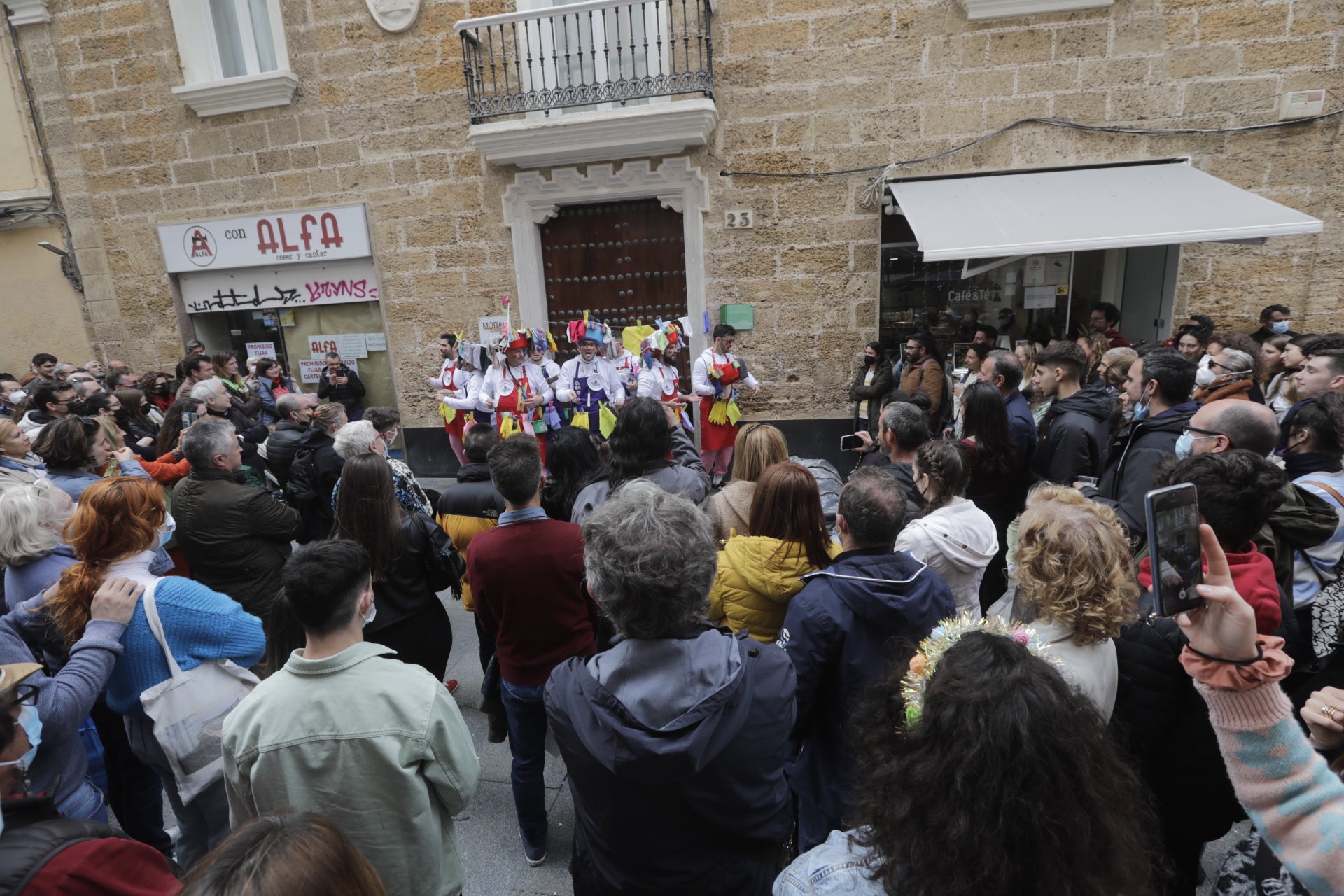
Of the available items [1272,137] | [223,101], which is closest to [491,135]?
[223,101]

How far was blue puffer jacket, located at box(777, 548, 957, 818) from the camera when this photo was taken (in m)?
1.96

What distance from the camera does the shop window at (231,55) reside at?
7.89 m

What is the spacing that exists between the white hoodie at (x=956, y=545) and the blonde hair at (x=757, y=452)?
30.1 inches

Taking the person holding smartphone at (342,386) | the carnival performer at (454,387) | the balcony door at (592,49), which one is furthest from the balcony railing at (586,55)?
the person holding smartphone at (342,386)

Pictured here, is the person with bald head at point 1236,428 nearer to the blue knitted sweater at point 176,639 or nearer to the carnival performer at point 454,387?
the blue knitted sweater at point 176,639

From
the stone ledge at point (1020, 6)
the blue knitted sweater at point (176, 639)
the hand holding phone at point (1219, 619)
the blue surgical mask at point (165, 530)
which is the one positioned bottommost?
the blue knitted sweater at point (176, 639)

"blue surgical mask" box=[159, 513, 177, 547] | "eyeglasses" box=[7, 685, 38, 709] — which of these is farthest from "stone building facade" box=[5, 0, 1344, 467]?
"eyeglasses" box=[7, 685, 38, 709]

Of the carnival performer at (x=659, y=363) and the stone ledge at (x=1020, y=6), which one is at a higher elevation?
the stone ledge at (x=1020, y=6)

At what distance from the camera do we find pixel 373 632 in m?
2.77

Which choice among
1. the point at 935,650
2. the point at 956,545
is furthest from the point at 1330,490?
the point at 935,650

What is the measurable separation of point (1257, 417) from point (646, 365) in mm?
5025

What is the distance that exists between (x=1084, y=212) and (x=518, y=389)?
5.36 meters

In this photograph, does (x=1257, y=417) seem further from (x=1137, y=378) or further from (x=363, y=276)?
(x=363, y=276)

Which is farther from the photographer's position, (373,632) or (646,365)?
(646,365)
